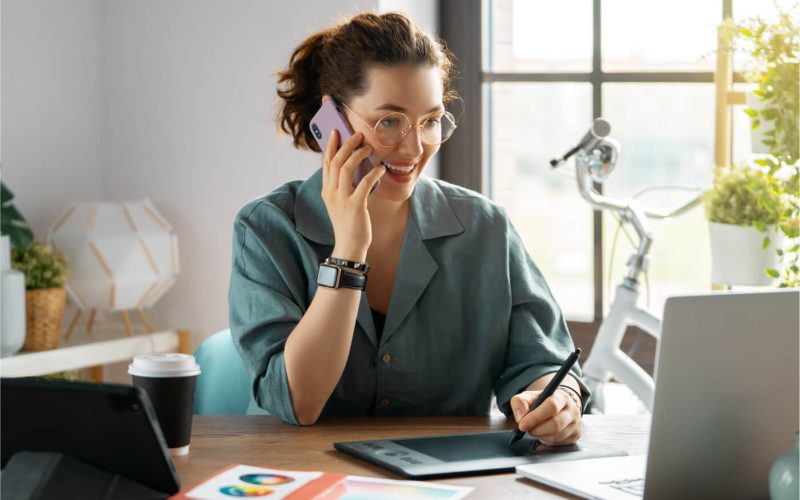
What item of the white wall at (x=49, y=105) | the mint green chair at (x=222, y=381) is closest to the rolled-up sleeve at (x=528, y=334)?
the mint green chair at (x=222, y=381)

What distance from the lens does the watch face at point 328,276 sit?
5.37 ft

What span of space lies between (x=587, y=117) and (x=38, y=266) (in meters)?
1.60

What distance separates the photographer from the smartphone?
5.78 feet

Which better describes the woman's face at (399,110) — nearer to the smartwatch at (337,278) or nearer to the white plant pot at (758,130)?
the smartwatch at (337,278)

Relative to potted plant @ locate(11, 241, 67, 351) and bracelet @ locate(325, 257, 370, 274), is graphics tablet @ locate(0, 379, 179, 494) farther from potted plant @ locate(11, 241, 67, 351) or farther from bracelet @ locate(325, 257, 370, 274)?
potted plant @ locate(11, 241, 67, 351)

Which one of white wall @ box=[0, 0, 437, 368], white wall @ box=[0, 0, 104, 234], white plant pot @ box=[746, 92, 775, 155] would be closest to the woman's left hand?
white plant pot @ box=[746, 92, 775, 155]

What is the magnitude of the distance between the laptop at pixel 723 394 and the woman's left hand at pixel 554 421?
1.08ft

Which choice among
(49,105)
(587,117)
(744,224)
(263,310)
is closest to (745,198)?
(744,224)

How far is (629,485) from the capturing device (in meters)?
1.23

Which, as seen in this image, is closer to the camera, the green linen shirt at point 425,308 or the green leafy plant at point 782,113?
the green linen shirt at point 425,308

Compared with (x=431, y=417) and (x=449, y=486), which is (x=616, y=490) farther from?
(x=431, y=417)

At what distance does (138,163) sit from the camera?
127 inches

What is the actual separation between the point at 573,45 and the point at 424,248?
138cm

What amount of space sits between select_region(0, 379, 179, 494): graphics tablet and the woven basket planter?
1772 millimetres
